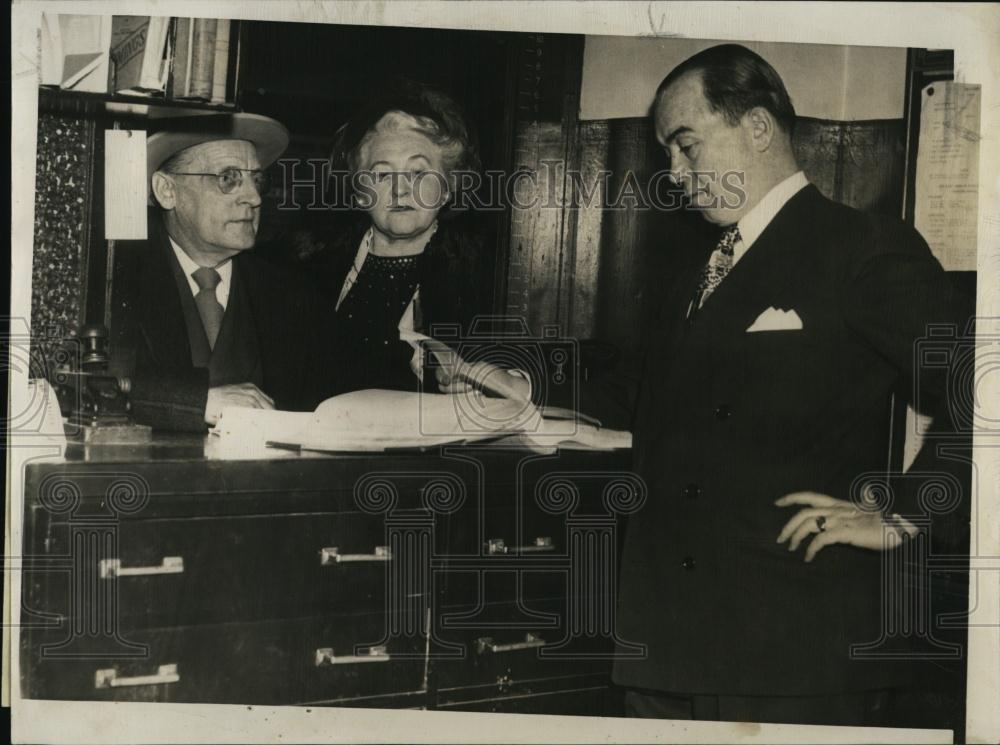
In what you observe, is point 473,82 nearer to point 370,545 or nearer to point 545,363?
point 545,363

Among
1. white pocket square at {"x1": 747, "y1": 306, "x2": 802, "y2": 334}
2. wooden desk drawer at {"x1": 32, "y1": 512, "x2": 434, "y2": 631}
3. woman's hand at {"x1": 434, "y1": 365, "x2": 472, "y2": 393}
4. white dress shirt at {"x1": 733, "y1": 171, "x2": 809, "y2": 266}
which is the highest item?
white dress shirt at {"x1": 733, "y1": 171, "x2": 809, "y2": 266}

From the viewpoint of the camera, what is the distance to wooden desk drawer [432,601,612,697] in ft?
5.95

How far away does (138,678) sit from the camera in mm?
1768

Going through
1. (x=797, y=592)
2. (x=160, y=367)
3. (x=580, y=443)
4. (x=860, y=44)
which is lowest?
(x=797, y=592)

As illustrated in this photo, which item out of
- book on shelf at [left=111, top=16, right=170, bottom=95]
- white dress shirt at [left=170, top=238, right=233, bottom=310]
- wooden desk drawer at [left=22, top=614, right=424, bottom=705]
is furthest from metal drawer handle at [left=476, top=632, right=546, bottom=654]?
book on shelf at [left=111, top=16, right=170, bottom=95]

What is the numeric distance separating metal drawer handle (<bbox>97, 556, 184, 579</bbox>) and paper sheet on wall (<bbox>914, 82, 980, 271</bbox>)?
1.61 m

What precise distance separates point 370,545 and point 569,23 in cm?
114

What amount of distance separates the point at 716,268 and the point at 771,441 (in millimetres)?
364

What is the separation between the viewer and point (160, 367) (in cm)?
178

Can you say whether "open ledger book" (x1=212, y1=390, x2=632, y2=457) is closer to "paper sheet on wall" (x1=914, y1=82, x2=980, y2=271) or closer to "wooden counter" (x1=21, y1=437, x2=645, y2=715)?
"wooden counter" (x1=21, y1=437, x2=645, y2=715)

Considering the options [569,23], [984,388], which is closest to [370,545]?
[569,23]

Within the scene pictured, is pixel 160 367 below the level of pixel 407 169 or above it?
below

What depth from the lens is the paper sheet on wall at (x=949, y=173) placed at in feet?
5.98

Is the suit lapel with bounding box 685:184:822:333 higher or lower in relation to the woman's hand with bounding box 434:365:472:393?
higher
